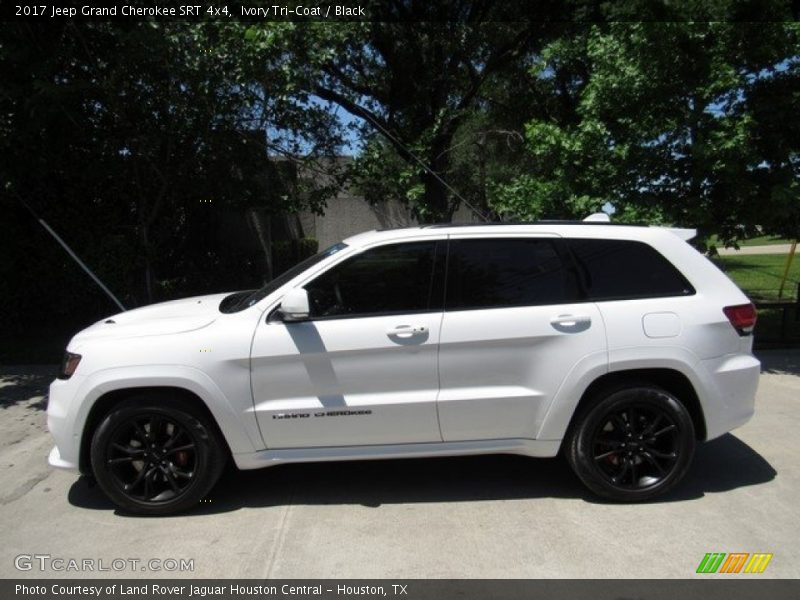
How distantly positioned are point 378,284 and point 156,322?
4.74ft

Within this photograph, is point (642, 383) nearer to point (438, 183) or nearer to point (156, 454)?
point (156, 454)

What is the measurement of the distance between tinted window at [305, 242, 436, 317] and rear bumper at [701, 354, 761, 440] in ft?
6.02

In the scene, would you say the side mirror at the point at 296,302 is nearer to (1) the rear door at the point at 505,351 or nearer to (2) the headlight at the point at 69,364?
(1) the rear door at the point at 505,351

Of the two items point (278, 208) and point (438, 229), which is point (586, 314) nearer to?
point (438, 229)

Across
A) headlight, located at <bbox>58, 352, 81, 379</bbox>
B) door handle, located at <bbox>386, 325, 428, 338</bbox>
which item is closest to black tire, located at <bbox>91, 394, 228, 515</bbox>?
headlight, located at <bbox>58, 352, 81, 379</bbox>

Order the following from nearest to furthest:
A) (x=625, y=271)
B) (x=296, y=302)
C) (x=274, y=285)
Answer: (x=296, y=302) < (x=625, y=271) < (x=274, y=285)

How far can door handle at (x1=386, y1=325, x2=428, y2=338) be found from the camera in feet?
12.6

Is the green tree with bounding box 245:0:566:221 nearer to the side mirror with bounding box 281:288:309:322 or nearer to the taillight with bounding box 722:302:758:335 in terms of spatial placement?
the taillight with bounding box 722:302:758:335

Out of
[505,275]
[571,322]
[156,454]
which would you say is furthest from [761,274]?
[156,454]

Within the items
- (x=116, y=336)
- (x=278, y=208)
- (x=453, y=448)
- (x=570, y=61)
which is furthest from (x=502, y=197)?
(x=116, y=336)

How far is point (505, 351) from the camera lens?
3.88 m

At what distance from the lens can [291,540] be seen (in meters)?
3.65

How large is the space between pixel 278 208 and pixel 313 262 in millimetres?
5143

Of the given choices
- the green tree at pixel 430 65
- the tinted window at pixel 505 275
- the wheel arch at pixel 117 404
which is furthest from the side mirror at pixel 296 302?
the green tree at pixel 430 65
